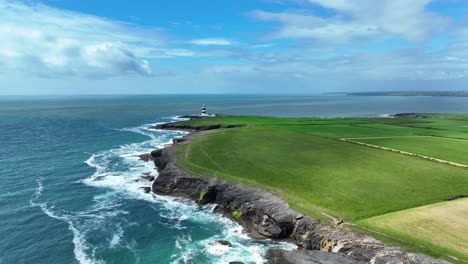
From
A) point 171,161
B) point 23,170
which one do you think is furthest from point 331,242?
point 23,170

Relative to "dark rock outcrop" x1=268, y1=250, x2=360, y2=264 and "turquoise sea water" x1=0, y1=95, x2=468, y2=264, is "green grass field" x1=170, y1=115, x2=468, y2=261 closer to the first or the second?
"dark rock outcrop" x1=268, y1=250, x2=360, y2=264

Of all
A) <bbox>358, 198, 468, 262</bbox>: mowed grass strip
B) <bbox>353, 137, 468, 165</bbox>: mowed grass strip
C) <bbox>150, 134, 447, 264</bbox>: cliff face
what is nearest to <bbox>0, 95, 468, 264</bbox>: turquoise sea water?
<bbox>150, 134, 447, 264</bbox>: cliff face

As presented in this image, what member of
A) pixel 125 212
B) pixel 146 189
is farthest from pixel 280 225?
pixel 146 189

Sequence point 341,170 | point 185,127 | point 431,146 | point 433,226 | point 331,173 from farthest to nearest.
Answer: point 185,127, point 431,146, point 341,170, point 331,173, point 433,226

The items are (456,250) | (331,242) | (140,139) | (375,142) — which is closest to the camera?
(456,250)

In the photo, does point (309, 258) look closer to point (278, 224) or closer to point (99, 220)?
point (278, 224)

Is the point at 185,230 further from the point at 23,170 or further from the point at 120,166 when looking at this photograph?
the point at 23,170
